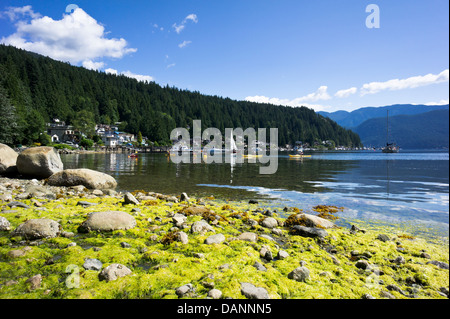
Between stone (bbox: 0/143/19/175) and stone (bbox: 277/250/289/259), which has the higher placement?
stone (bbox: 0/143/19/175)

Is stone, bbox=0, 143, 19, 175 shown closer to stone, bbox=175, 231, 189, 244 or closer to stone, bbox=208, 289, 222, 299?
stone, bbox=175, 231, 189, 244

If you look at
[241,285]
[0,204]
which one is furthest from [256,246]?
[0,204]

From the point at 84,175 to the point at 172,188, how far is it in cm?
619

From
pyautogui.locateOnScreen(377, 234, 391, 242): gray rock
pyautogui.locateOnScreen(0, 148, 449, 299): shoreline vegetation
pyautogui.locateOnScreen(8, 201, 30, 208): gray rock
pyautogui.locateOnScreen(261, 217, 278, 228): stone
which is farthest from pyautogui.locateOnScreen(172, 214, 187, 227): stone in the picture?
pyautogui.locateOnScreen(377, 234, 391, 242): gray rock

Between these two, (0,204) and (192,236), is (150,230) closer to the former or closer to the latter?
(192,236)

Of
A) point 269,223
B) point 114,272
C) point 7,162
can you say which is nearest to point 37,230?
point 114,272

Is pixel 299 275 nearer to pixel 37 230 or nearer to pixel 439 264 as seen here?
A: pixel 439 264

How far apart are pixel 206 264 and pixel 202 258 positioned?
0.82ft

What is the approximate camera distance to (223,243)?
693 centimetres

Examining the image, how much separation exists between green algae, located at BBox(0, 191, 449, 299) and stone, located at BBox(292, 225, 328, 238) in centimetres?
26

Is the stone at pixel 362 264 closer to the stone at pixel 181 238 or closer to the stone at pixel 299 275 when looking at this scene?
the stone at pixel 299 275

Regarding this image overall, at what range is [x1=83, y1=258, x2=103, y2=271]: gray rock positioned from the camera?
5.00m

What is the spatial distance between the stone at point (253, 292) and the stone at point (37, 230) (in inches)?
218

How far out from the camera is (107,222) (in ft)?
24.9
